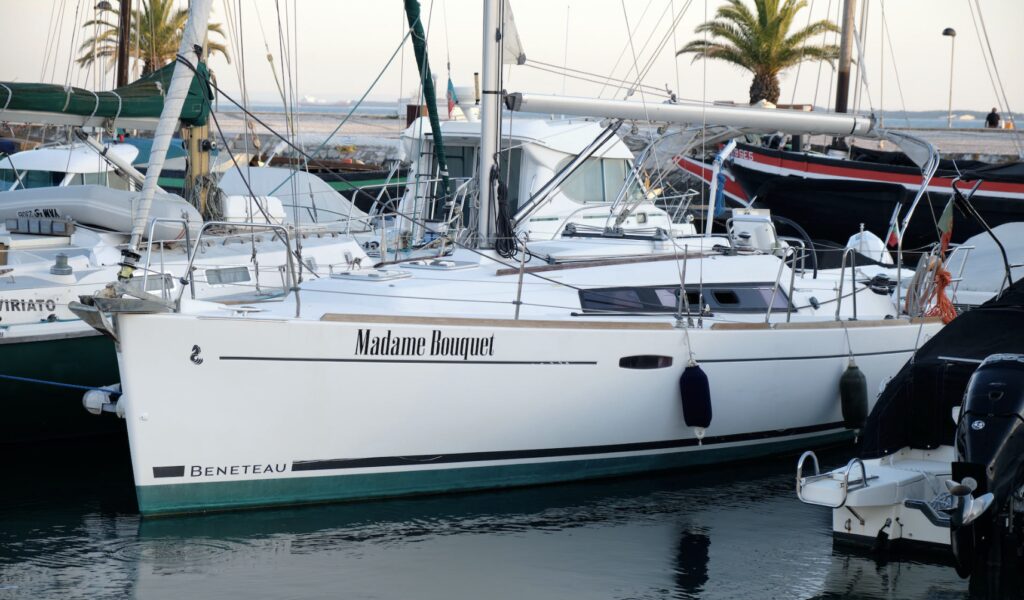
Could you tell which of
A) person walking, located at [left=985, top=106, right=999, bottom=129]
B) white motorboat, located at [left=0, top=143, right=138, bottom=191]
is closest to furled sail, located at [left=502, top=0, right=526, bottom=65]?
white motorboat, located at [left=0, top=143, right=138, bottom=191]

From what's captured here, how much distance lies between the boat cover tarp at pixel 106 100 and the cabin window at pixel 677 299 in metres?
3.82

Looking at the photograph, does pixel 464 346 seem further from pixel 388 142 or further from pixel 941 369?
pixel 388 142

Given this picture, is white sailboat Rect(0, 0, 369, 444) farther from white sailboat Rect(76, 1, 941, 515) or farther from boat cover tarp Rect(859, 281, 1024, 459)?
boat cover tarp Rect(859, 281, 1024, 459)

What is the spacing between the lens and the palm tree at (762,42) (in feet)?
100

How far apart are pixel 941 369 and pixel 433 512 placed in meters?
3.74

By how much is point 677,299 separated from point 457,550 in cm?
314

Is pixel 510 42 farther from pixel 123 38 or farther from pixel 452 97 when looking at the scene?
pixel 123 38

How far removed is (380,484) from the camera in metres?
8.45

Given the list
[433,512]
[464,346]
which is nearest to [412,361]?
[464,346]

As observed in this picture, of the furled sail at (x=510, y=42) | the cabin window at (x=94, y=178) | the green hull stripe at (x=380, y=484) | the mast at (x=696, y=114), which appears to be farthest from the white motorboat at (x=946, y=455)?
the cabin window at (x=94, y=178)

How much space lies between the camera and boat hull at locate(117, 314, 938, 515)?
25.2 ft

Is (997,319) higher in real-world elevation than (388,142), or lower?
lower

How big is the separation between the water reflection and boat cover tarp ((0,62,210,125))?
11.2ft

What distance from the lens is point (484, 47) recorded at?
31.6ft
